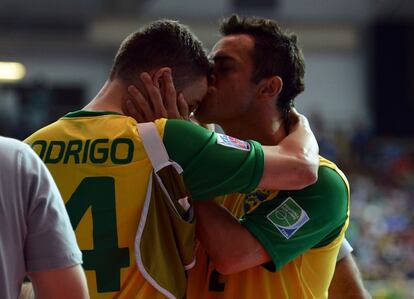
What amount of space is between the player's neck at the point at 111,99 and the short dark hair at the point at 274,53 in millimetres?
452

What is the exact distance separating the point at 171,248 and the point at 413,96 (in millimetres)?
15558

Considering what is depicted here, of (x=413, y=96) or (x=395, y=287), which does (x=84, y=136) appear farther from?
(x=413, y=96)

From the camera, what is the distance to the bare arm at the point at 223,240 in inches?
80.2

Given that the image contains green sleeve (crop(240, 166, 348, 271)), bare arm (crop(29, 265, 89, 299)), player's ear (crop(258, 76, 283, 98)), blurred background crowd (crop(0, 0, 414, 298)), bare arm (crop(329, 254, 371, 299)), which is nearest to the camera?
bare arm (crop(29, 265, 89, 299))

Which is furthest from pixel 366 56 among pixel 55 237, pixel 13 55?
pixel 55 237

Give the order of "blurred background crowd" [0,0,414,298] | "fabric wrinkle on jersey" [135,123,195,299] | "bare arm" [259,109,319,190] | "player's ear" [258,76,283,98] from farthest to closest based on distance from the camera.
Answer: "blurred background crowd" [0,0,414,298] < "player's ear" [258,76,283,98] < "bare arm" [259,109,319,190] < "fabric wrinkle on jersey" [135,123,195,299]

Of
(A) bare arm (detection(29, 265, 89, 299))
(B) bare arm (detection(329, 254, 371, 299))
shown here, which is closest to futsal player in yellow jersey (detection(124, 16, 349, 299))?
(B) bare arm (detection(329, 254, 371, 299))

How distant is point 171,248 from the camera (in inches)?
76.1

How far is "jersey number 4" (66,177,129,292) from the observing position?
75.0 inches

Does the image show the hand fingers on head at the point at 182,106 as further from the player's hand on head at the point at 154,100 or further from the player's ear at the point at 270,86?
the player's ear at the point at 270,86

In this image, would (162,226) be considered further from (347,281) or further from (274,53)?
(347,281)

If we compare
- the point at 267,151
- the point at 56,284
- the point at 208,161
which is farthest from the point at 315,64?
the point at 56,284

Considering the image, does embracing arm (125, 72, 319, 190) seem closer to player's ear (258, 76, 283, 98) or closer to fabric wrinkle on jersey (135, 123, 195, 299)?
fabric wrinkle on jersey (135, 123, 195, 299)

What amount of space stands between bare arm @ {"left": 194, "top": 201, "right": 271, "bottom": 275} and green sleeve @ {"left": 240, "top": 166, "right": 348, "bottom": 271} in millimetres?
A: 50
